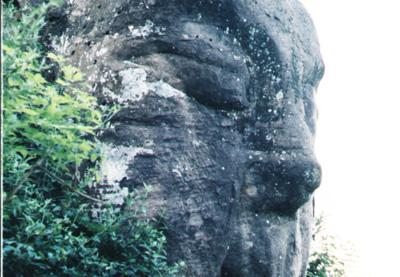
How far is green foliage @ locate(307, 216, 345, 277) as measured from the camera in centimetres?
784

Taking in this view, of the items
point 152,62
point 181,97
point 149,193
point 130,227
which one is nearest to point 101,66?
point 152,62

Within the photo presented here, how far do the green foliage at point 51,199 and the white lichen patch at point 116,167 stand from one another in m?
0.10

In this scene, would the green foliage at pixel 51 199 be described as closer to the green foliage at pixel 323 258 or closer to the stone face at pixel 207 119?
the stone face at pixel 207 119

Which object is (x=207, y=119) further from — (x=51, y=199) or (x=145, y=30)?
(x=51, y=199)

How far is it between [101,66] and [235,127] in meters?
1.30

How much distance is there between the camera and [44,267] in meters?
3.08

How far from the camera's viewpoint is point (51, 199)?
3387 millimetres

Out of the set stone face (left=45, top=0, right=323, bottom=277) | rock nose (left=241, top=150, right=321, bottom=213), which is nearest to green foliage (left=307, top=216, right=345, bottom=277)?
stone face (left=45, top=0, right=323, bottom=277)

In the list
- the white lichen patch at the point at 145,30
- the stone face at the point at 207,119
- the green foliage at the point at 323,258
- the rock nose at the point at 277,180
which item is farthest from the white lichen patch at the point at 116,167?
the green foliage at the point at 323,258

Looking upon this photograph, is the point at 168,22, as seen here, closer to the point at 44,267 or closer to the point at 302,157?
the point at 302,157

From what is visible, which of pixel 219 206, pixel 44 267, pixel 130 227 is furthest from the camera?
pixel 219 206

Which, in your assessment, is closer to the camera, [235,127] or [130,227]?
[130,227]

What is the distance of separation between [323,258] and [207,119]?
15.0 feet

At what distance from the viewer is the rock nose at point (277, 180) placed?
474 cm
